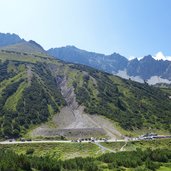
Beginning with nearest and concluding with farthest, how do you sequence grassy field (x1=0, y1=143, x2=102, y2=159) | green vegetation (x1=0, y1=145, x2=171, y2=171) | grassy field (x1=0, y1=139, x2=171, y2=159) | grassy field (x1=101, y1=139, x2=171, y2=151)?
green vegetation (x1=0, y1=145, x2=171, y2=171) < grassy field (x1=0, y1=143, x2=102, y2=159) < grassy field (x1=0, y1=139, x2=171, y2=159) < grassy field (x1=101, y1=139, x2=171, y2=151)

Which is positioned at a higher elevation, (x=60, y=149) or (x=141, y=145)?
(x=141, y=145)

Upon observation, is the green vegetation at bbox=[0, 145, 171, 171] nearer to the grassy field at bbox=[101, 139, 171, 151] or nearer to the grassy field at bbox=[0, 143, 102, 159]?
the grassy field at bbox=[0, 143, 102, 159]

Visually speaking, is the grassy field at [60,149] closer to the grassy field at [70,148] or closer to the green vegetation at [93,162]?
the grassy field at [70,148]

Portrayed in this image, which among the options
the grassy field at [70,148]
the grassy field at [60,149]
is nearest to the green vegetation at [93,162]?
the grassy field at [60,149]

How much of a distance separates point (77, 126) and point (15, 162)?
9842cm

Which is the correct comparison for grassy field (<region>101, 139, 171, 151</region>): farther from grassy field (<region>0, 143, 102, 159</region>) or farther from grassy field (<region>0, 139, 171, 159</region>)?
grassy field (<region>0, 143, 102, 159</region>)

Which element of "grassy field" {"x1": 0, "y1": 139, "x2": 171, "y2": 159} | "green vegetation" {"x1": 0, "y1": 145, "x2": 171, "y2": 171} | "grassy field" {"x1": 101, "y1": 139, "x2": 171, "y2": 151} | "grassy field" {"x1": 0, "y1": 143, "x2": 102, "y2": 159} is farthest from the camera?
"grassy field" {"x1": 101, "y1": 139, "x2": 171, "y2": 151}

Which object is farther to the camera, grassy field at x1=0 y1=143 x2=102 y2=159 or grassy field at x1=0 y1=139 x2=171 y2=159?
grassy field at x1=0 y1=139 x2=171 y2=159

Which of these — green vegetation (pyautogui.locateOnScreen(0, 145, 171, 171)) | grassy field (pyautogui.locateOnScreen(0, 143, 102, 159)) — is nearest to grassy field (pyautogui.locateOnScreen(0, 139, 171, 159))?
grassy field (pyautogui.locateOnScreen(0, 143, 102, 159))

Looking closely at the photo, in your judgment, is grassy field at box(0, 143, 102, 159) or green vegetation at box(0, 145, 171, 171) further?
grassy field at box(0, 143, 102, 159)

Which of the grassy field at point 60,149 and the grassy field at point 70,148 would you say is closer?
the grassy field at point 60,149

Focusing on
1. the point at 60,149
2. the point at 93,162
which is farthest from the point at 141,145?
the point at 93,162

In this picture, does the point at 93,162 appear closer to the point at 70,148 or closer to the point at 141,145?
the point at 70,148

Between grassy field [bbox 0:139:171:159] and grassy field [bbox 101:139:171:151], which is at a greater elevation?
grassy field [bbox 101:139:171:151]
